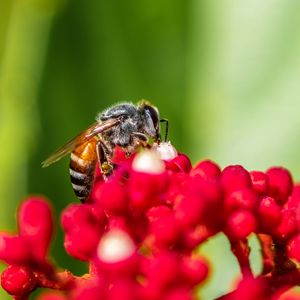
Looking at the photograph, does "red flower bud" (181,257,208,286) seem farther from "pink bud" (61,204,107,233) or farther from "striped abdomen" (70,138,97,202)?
"striped abdomen" (70,138,97,202)

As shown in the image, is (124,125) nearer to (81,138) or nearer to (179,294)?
(81,138)

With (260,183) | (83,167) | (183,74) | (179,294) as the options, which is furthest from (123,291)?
(183,74)

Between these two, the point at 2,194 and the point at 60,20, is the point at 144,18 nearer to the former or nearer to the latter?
the point at 60,20

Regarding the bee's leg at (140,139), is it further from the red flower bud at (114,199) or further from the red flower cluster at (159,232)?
the red flower bud at (114,199)

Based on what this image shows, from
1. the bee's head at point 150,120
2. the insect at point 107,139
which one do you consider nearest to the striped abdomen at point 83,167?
the insect at point 107,139

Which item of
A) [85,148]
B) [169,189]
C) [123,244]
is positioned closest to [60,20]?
[85,148]

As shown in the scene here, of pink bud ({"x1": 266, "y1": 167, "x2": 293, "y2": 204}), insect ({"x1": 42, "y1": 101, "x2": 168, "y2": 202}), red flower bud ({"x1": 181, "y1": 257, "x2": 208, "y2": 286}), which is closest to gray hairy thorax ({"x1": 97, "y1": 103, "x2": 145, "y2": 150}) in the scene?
insect ({"x1": 42, "y1": 101, "x2": 168, "y2": 202})
